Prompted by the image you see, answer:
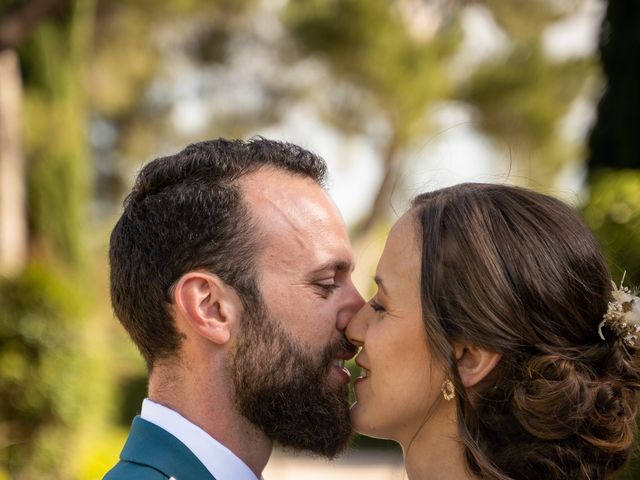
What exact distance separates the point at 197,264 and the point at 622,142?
4.08m

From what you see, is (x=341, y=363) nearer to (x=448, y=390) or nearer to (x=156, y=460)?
(x=448, y=390)

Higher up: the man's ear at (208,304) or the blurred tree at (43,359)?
the man's ear at (208,304)

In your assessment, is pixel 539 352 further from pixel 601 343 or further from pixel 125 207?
pixel 125 207

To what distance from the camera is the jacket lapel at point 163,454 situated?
7.19 ft

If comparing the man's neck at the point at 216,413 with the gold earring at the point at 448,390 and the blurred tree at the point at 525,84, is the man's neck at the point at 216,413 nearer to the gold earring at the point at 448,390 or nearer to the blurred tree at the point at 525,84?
the gold earring at the point at 448,390

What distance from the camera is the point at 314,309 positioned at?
248 cm

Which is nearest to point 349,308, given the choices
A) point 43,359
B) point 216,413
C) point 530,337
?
point 216,413

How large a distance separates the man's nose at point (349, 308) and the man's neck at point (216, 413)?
0.36 metres

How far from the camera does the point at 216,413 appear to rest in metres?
2.39

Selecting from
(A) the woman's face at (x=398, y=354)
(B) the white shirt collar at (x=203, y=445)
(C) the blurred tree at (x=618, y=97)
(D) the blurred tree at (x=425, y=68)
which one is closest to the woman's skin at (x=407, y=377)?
(A) the woman's face at (x=398, y=354)

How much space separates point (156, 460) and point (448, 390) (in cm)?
71

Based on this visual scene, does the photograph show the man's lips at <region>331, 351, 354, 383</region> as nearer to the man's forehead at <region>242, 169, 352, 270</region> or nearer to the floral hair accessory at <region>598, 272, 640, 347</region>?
the man's forehead at <region>242, 169, 352, 270</region>

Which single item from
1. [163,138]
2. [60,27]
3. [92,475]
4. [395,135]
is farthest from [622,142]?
[163,138]

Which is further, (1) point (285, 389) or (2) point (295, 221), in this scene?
(2) point (295, 221)
